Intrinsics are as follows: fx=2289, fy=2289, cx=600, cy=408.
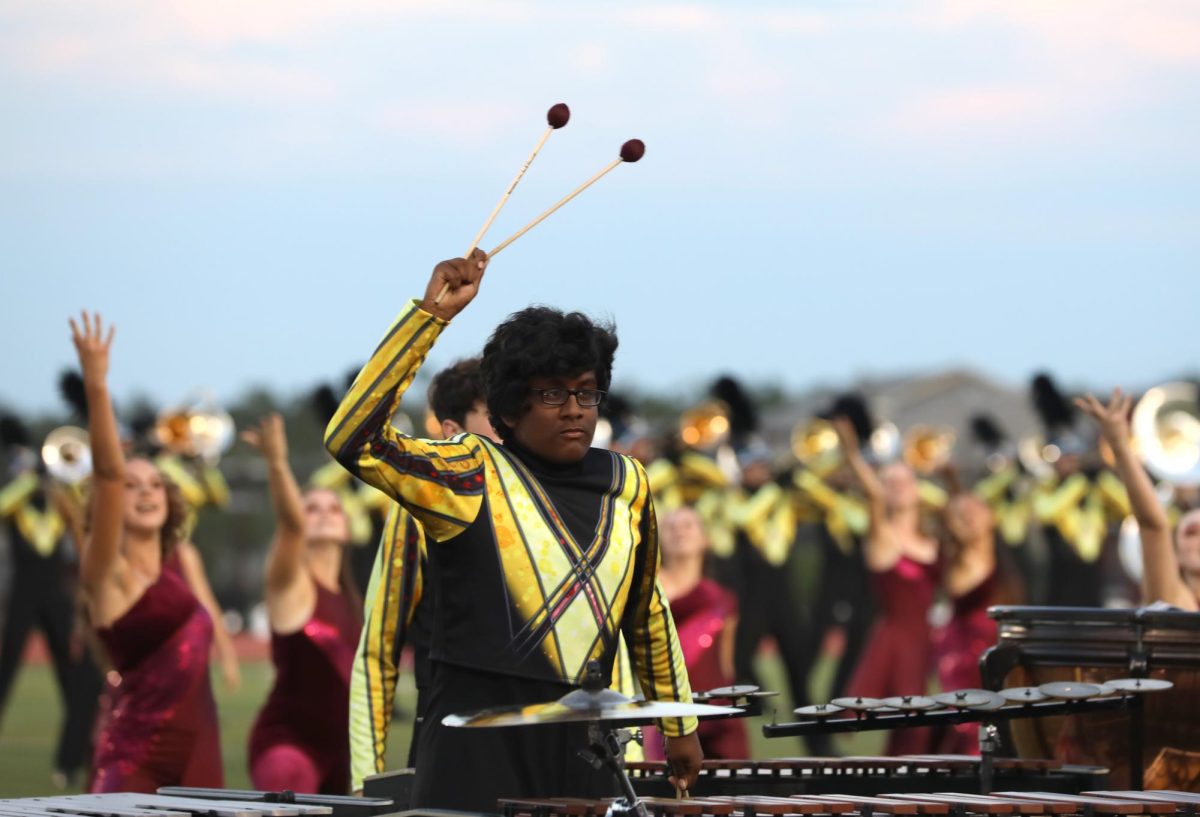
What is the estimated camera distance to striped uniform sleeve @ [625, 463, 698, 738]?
15.1 ft

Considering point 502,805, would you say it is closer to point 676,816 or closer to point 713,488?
point 676,816

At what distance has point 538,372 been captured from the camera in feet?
14.4

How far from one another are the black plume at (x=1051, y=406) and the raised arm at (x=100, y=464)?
1047cm

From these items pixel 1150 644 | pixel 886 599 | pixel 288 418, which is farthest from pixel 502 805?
pixel 288 418

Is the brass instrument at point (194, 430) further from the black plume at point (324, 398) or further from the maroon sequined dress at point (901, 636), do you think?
the maroon sequined dress at point (901, 636)

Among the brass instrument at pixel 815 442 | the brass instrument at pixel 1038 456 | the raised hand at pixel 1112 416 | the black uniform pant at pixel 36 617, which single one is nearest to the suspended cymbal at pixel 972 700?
the raised hand at pixel 1112 416

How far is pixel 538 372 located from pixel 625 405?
11.7m

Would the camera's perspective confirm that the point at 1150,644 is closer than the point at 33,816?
No

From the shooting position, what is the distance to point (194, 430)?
1515 centimetres

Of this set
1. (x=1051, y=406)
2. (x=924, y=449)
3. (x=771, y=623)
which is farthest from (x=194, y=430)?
(x=924, y=449)

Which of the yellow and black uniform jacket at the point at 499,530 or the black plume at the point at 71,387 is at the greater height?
the black plume at the point at 71,387

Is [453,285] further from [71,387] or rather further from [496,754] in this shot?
[71,387]

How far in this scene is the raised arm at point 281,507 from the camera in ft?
24.5

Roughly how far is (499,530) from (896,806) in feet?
3.04
